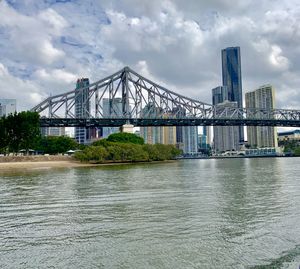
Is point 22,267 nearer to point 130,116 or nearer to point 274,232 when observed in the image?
point 274,232

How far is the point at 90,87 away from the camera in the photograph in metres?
89.4

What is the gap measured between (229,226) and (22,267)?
5.67m

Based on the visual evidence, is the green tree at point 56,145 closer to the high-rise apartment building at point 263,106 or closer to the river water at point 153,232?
the river water at point 153,232

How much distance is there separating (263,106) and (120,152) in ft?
376

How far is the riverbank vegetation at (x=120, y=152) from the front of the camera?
6456 cm

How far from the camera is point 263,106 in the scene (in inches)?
6491

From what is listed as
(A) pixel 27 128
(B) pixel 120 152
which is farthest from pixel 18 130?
(B) pixel 120 152

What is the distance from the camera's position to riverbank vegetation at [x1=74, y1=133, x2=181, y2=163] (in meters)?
64.6

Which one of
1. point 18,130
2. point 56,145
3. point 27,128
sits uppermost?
point 27,128

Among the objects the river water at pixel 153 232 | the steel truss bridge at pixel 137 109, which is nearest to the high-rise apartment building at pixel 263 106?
the steel truss bridge at pixel 137 109

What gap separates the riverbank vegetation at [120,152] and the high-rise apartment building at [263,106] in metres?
95.5

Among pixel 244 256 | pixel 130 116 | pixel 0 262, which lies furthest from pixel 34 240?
pixel 130 116

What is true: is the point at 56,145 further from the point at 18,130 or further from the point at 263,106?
the point at 263,106

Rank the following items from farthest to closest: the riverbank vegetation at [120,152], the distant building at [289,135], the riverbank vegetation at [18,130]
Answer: the distant building at [289,135]
the riverbank vegetation at [120,152]
the riverbank vegetation at [18,130]
